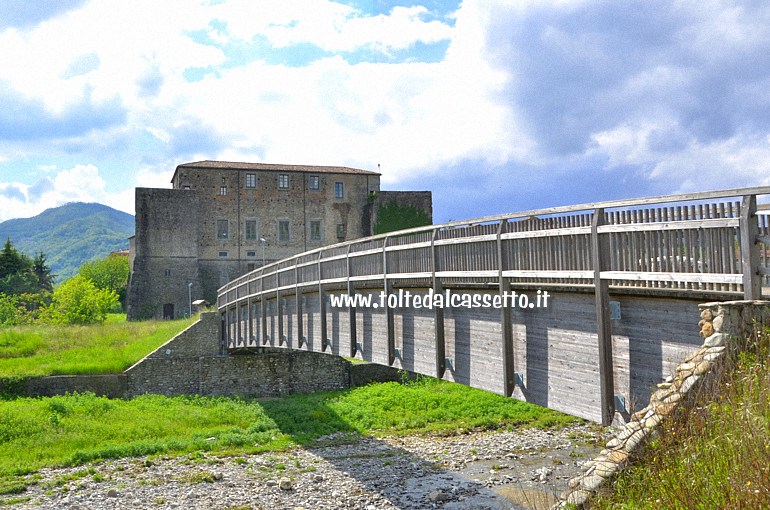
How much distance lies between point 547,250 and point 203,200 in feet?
147

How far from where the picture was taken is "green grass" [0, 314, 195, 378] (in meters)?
29.7

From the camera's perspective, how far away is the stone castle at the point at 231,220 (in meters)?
48.5

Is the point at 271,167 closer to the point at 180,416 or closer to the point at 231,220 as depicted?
the point at 231,220

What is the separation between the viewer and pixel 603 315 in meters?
7.57

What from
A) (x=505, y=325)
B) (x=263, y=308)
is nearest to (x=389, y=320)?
(x=505, y=325)

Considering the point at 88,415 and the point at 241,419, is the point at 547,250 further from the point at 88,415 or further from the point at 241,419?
the point at 88,415

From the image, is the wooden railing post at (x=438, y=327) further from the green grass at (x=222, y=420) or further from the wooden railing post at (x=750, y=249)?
the green grass at (x=222, y=420)

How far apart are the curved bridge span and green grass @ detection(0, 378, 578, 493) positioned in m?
12.2

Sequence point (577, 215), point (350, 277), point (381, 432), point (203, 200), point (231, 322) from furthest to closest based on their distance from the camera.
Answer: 1. point (203, 200)
2. point (231, 322)
3. point (381, 432)
4. point (350, 277)
5. point (577, 215)

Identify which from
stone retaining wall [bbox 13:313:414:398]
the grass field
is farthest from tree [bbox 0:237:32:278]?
stone retaining wall [bbox 13:313:414:398]

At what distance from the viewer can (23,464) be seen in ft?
68.2

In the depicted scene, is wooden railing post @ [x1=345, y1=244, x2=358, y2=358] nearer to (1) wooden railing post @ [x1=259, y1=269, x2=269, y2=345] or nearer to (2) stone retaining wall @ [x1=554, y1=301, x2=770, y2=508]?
(1) wooden railing post @ [x1=259, y1=269, x2=269, y2=345]

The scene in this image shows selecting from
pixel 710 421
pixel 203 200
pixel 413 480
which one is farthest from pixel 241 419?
pixel 203 200

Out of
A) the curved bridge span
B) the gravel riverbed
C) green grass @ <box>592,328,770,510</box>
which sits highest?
the curved bridge span
